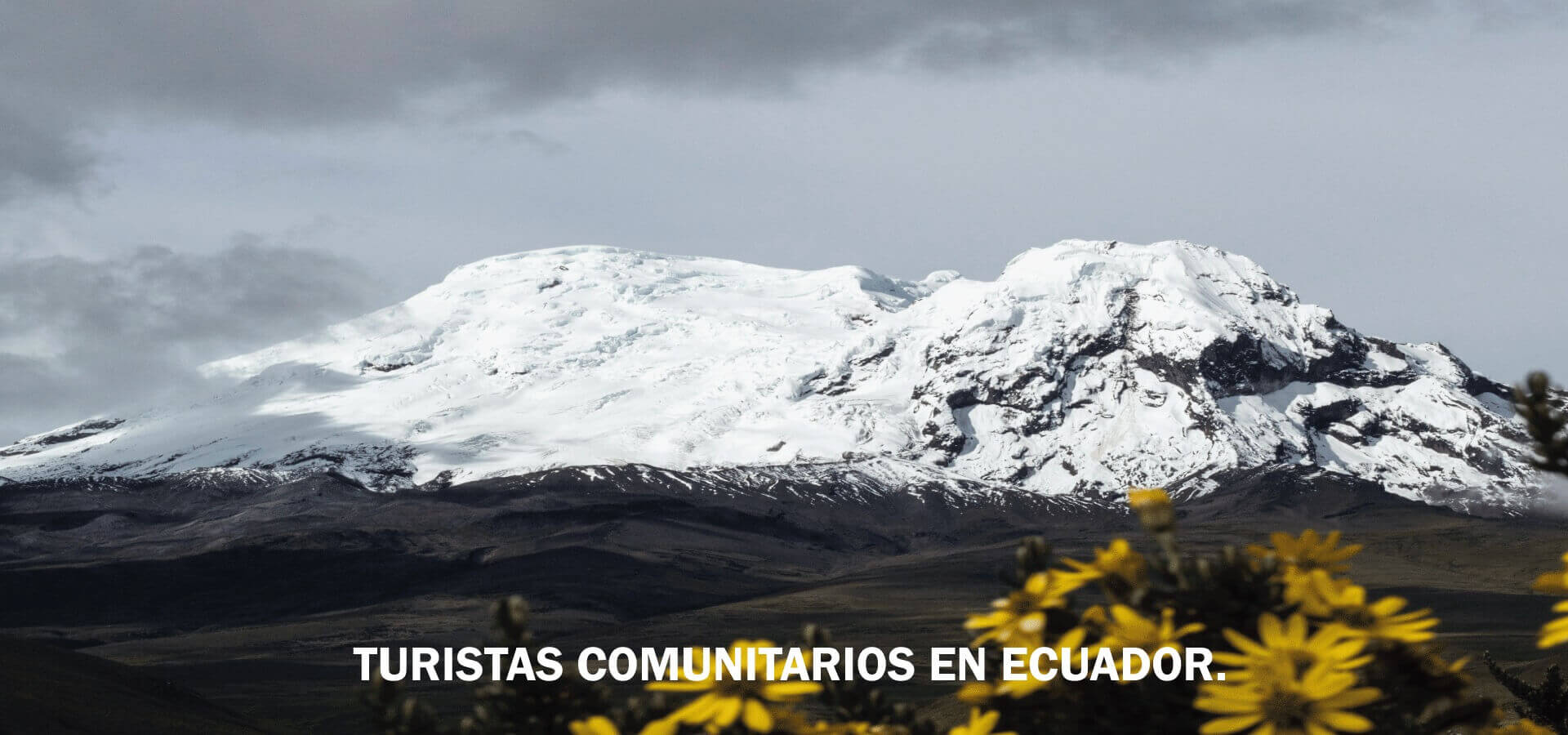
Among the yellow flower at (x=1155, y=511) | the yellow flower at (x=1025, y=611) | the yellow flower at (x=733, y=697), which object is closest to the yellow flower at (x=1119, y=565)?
the yellow flower at (x=1025, y=611)

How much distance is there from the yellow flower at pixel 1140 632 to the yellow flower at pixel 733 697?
0.92m

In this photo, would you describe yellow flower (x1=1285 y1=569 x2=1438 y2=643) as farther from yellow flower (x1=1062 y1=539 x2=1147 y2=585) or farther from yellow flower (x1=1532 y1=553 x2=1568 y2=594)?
yellow flower (x1=1062 y1=539 x2=1147 y2=585)

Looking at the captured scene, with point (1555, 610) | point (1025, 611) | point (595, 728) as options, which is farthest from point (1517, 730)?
point (595, 728)

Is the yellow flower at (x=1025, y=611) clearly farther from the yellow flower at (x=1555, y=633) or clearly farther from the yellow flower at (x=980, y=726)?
the yellow flower at (x=1555, y=633)

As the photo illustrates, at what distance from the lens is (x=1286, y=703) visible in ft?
13.4

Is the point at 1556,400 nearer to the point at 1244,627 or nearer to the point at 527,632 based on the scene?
the point at 1244,627

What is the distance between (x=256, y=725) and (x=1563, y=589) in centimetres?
13205

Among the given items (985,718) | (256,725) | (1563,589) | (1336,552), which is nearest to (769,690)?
(985,718)

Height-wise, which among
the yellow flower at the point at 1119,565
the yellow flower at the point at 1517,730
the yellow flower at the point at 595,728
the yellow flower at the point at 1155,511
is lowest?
the yellow flower at the point at 1517,730

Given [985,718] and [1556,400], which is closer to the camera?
[985,718]

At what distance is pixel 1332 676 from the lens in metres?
4.02

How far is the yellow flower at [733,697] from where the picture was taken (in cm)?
435

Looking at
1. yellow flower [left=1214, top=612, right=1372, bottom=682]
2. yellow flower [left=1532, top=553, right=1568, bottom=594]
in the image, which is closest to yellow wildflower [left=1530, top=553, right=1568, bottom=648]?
yellow flower [left=1532, top=553, right=1568, bottom=594]

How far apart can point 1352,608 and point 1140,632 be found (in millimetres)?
636
